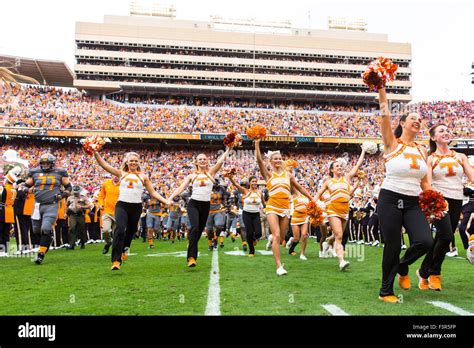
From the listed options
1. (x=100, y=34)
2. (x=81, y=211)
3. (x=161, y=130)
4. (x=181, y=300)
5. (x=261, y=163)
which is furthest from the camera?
(x=100, y=34)

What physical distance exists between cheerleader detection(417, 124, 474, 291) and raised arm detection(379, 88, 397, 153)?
3.71ft

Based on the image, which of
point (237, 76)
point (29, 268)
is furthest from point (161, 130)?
point (29, 268)

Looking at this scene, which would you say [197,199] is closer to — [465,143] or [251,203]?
[251,203]

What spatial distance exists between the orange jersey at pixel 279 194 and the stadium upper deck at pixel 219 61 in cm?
5446

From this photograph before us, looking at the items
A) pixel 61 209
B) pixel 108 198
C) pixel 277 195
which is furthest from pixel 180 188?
pixel 61 209

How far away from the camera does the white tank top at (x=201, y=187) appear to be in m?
8.45

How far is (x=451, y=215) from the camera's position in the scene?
6.38 metres

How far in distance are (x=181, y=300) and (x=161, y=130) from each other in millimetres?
44868

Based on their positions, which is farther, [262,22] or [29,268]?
[262,22]

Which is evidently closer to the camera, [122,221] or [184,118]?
[122,221]

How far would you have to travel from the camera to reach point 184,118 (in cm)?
5184

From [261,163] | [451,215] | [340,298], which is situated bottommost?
[340,298]

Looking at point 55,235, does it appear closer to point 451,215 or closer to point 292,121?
point 451,215

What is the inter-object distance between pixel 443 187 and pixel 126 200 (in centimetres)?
522
